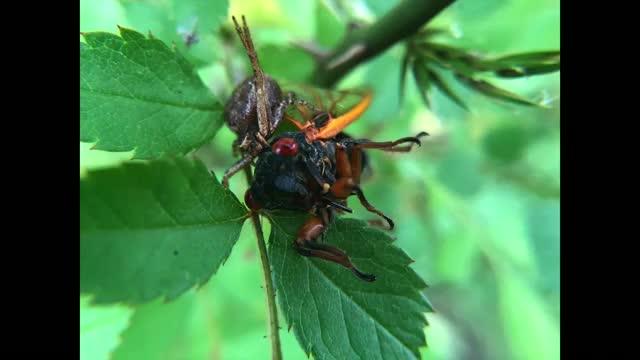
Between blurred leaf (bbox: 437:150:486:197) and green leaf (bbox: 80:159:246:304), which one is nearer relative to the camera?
green leaf (bbox: 80:159:246:304)

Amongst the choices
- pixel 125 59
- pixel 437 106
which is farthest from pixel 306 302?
pixel 437 106

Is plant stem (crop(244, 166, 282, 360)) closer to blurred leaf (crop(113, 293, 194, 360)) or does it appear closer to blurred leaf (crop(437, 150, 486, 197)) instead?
blurred leaf (crop(113, 293, 194, 360))

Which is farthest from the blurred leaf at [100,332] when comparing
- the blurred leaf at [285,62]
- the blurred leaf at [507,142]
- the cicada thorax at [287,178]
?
the blurred leaf at [507,142]

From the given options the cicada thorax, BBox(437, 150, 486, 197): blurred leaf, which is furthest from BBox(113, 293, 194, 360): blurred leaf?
BBox(437, 150, 486, 197): blurred leaf

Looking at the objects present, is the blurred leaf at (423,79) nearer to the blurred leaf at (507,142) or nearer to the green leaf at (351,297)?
the green leaf at (351,297)

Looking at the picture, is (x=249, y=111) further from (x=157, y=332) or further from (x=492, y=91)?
(x=157, y=332)

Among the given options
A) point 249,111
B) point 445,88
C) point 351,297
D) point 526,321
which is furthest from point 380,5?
point 526,321
